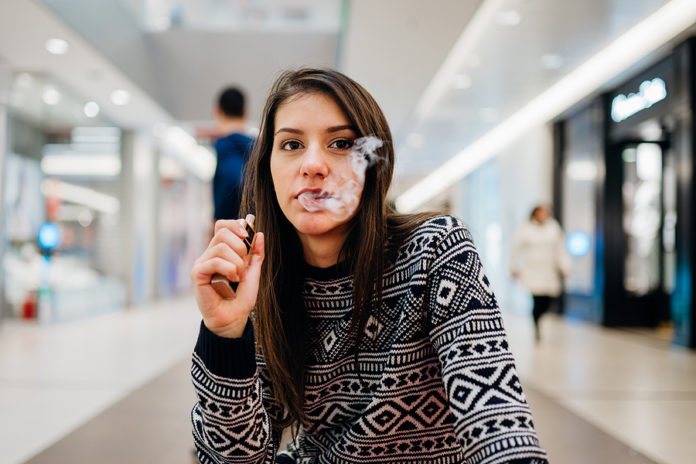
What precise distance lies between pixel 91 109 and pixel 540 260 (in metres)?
6.67

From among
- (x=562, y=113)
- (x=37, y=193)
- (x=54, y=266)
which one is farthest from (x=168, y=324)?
(x=562, y=113)

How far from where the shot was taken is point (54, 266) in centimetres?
728

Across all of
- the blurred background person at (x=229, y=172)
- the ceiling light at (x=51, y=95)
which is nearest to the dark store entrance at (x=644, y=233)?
the blurred background person at (x=229, y=172)

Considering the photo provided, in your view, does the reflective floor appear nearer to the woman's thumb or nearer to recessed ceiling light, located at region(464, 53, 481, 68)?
the woman's thumb

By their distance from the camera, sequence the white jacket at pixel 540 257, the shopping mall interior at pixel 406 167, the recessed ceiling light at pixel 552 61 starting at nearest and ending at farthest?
the shopping mall interior at pixel 406 167, the white jacket at pixel 540 257, the recessed ceiling light at pixel 552 61

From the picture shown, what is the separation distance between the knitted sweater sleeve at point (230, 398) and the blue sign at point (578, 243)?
8.22 metres

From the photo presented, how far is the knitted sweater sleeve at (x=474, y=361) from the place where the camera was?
2.40 ft

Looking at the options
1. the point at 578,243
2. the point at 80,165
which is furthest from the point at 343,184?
the point at 578,243

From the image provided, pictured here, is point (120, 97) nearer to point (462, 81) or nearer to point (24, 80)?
point (24, 80)

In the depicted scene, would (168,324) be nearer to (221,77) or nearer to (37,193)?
(37,193)

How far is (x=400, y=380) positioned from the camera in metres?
0.92

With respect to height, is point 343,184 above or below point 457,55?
below

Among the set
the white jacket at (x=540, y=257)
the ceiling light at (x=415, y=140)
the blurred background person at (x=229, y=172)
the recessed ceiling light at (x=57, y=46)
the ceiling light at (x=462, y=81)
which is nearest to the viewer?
the blurred background person at (x=229, y=172)

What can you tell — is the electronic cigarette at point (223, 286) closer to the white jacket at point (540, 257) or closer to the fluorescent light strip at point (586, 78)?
the fluorescent light strip at point (586, 78)
